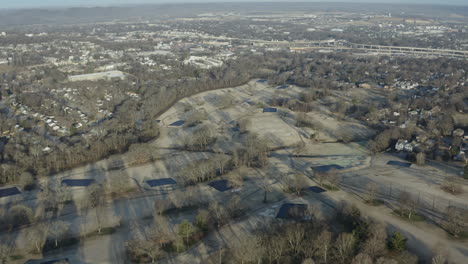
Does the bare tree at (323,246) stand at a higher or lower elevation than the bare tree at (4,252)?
higher

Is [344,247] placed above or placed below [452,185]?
above

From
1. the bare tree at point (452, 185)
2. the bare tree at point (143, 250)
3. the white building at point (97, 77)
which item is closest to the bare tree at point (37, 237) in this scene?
the bare tree at point (143, 250)

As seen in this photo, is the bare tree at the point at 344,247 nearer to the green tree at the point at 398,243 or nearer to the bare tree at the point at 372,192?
the green tree at the point at 398,243

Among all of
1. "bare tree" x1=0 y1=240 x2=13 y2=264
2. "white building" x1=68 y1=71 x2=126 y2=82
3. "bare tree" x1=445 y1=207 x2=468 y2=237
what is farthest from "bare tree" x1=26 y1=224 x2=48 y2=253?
"white building" x1=68 y1=71 x2=126 y2=82

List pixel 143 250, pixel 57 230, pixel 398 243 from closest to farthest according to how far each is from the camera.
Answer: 1. pixel 398 243
2. pixel 143 250
3. pixel 57 230

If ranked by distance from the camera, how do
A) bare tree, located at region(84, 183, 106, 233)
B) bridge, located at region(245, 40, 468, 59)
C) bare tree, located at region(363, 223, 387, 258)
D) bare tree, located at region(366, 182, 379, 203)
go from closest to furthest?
bare tree, located at region(363, 223, 387, 258) → bare tree, located at region(84, 183, 106, 233) → bare tree, located at region(366, 182, 379, 203) → bridge, located at region(245, 40, 468, 59)

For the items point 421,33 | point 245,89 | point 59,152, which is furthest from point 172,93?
point 421,33

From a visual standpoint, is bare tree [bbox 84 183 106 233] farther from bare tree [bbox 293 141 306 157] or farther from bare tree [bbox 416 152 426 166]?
bare tree [bbox 416 152 426 166]

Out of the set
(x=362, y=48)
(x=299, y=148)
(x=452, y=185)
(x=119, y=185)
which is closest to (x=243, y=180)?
(x=299, y=148)

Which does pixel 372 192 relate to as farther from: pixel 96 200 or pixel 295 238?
pixel 96 200

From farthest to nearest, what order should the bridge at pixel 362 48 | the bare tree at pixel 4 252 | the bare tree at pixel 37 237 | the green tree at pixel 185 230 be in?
the bridge at pixel 362 48
the green tree at pixel 185 230
the bare tree at pixel 37 237
the bare tree at pixel 4 252

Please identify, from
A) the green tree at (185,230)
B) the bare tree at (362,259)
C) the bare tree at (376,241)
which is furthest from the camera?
the green tree at (185,230)

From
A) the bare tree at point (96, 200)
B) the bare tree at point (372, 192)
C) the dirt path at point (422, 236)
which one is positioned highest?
A: the bare tree at point (372, 192)
